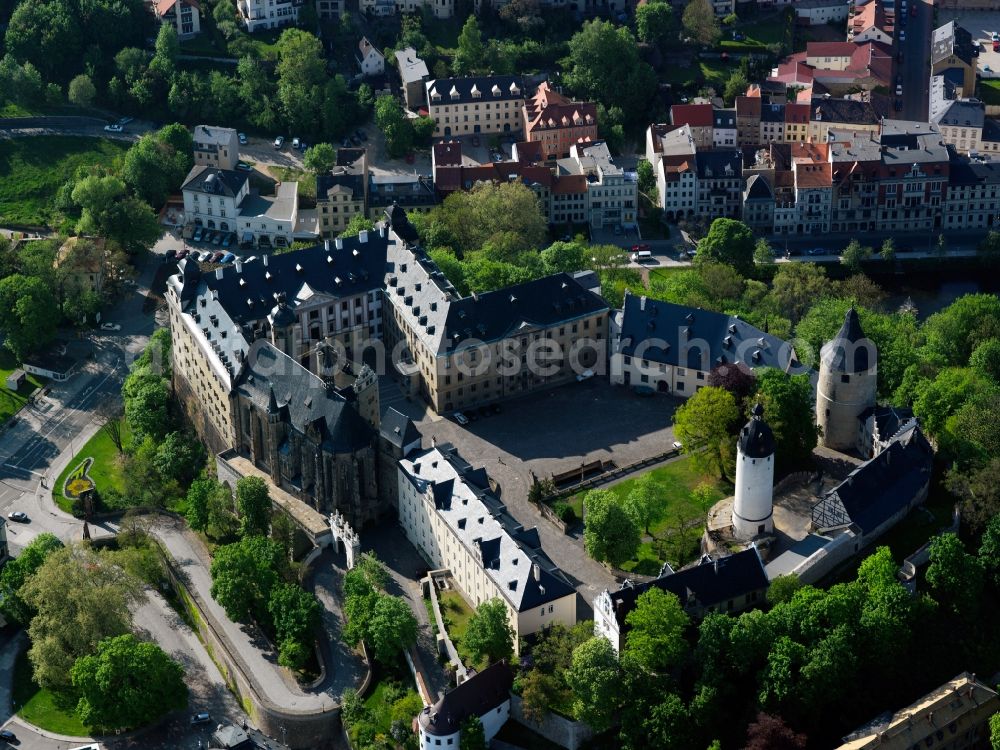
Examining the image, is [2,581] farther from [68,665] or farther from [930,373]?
[930,373]

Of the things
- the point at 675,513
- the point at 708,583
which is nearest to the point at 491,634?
the point at 708,583

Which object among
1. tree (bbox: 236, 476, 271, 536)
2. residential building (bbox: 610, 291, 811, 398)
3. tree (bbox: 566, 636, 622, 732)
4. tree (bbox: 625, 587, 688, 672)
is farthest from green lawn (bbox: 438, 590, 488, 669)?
residential building (bbox: 610, 291, 811, 398)

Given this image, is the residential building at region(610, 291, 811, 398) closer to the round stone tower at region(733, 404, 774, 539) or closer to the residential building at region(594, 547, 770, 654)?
the round stone tower at region(733, 404, 774, 539)

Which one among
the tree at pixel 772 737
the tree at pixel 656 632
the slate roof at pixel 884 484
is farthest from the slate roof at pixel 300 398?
the tree at pixel 772 737

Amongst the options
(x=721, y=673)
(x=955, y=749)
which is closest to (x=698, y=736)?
(x=721, y=673)

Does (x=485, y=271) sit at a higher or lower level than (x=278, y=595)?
higher

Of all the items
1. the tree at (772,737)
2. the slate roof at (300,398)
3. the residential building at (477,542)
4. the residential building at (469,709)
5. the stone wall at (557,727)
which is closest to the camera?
the tree at (772,737)

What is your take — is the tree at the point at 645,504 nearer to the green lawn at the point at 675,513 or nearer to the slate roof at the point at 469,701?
the green lawn at the point at 675,513
